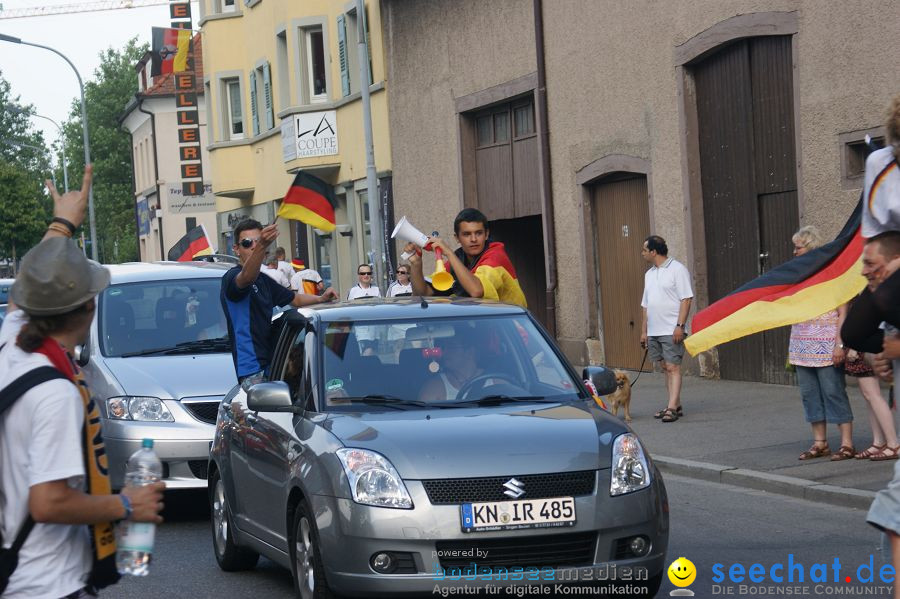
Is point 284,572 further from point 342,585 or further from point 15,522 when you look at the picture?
point 15,522

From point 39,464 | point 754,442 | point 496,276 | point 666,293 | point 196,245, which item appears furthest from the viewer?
point 196,245

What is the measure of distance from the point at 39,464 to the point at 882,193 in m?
3.15

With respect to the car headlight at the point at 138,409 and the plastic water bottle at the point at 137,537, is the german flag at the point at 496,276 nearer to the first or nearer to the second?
the car headlight at the point at 138,409

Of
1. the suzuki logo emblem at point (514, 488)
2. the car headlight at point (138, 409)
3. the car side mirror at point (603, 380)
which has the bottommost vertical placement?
the suzuki logo emblem at point (514, 488)

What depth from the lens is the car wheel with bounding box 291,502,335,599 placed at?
6387 mm

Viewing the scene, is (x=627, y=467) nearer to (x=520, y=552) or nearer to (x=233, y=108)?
(x=520, y=552)

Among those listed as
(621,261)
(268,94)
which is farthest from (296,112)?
(621,261)

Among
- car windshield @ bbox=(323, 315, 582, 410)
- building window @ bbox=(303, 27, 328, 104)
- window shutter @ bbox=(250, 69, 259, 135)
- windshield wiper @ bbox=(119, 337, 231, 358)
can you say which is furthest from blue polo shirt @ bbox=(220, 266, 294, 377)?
window shutter @ bbox=(250, 69, 259, 135)

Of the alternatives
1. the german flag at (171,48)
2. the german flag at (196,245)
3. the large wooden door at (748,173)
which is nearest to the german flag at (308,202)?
the german flag at (196,245)

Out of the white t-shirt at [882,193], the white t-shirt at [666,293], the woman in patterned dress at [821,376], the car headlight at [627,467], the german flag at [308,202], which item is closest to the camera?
the white t-shirt at [882,193]

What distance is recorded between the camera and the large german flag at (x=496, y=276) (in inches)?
357

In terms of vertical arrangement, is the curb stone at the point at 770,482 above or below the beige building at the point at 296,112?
below

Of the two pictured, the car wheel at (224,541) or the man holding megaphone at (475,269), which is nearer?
the car wheel at (224,541)

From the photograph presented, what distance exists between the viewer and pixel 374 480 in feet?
20.4
